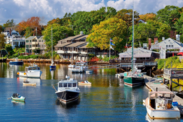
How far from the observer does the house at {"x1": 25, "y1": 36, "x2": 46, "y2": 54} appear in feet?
521

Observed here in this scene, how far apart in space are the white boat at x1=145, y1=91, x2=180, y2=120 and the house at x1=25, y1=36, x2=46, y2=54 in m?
131

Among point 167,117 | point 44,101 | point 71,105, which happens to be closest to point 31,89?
point 44,101

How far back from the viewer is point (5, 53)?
164625mm

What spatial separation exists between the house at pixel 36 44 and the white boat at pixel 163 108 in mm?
130686

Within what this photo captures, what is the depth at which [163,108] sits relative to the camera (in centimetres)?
2983

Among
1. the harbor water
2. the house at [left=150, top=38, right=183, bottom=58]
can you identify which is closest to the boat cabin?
the harbor water

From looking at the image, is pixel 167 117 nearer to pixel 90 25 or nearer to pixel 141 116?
pixel 141 116

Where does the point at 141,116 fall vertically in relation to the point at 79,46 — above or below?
below

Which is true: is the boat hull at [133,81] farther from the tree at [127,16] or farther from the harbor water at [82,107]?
the tree at [127,16]

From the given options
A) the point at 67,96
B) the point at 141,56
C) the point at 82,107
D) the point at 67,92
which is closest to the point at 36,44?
the point at 141,56

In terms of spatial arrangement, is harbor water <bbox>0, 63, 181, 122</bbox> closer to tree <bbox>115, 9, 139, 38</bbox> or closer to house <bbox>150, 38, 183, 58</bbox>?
house <bbox>150, 38, 183, 58</bbox>

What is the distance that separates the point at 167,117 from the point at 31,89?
2966cm

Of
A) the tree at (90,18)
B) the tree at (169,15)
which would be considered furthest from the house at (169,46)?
the tree at (90,18)

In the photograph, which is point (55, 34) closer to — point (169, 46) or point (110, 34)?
point (110, 34)
